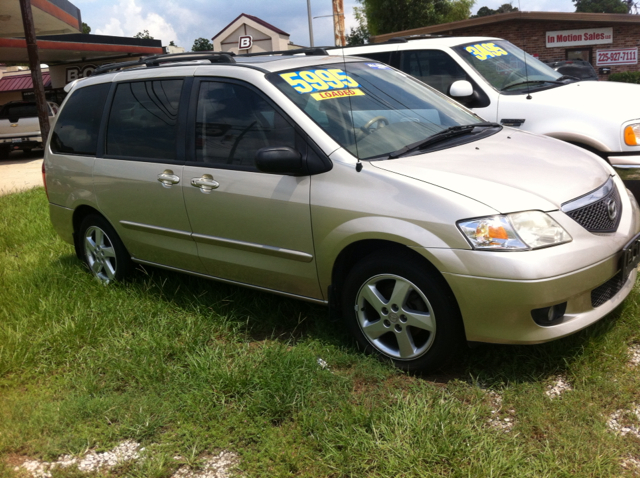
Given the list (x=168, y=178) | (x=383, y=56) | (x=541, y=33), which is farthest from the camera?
(x=541, y=33)

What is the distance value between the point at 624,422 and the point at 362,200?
1.62m

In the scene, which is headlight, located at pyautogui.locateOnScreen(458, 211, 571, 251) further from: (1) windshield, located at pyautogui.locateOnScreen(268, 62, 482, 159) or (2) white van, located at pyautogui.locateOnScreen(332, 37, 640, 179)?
(2) white van, located at pyautogui.locateOnScreen(332, 37, 640, 179)

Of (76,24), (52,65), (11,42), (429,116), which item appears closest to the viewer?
(429,116)

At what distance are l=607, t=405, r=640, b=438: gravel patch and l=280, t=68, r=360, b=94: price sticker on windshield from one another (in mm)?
2405

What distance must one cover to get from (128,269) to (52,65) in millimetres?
25909

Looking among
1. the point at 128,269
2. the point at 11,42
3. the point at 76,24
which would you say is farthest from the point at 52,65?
the point at 128,269

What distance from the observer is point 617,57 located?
28594mm

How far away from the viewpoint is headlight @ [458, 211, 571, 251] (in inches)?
119

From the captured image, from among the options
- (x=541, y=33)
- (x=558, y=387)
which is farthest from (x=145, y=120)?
(x=541, y=33)

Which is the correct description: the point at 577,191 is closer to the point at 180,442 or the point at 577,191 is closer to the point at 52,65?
the point at 180,442

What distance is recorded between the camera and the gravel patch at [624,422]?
2860mm

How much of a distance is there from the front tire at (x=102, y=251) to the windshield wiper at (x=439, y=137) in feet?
8.26

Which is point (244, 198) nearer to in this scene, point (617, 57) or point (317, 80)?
point (317, 80)

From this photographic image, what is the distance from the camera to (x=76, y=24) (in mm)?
23734
